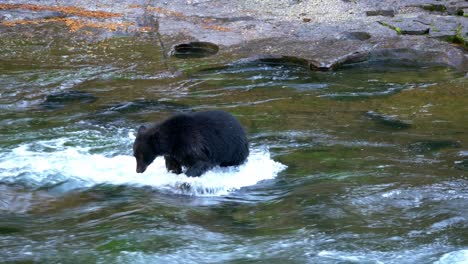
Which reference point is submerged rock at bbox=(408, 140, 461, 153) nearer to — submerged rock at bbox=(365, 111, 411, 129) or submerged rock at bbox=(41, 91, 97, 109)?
submerged rock at bbox=(365, 111, 411, 129)

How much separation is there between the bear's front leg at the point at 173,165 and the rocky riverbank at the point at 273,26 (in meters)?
4.64

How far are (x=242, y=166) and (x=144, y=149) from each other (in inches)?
40.4

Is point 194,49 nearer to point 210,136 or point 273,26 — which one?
point 273,26

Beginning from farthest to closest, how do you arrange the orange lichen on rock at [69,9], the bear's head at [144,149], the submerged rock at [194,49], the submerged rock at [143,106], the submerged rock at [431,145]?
the orange lichen on rock at [69,9]
the submerged rock at [194,49]
the submerged rock at [143,106]
the submerged rock at [431,145]
the bear's head at [144,149]

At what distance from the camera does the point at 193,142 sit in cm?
712

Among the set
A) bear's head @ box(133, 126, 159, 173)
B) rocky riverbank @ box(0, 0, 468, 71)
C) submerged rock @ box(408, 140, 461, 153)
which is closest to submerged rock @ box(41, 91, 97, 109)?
rocky riverbank @ box(0, 0, 468, 71)

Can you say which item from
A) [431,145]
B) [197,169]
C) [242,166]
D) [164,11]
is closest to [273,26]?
[164,11]

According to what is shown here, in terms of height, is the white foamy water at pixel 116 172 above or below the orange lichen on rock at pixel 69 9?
below

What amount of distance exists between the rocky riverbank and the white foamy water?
442 centimetres

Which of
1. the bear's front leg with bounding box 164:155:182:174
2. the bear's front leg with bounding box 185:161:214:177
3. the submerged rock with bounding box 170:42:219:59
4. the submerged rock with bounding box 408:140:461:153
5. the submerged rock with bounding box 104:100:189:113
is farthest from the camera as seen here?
the submerged rock with bounding box 170:42:219:59

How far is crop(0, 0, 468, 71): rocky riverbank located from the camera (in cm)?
1202

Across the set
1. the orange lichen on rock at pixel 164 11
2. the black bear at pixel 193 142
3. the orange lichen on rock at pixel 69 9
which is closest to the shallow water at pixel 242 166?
the black bear at pixel 193 142

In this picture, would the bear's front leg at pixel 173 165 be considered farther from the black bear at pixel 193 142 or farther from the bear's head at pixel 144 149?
the bear's head at pixel 144 149

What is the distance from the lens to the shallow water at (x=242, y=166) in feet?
17.9
